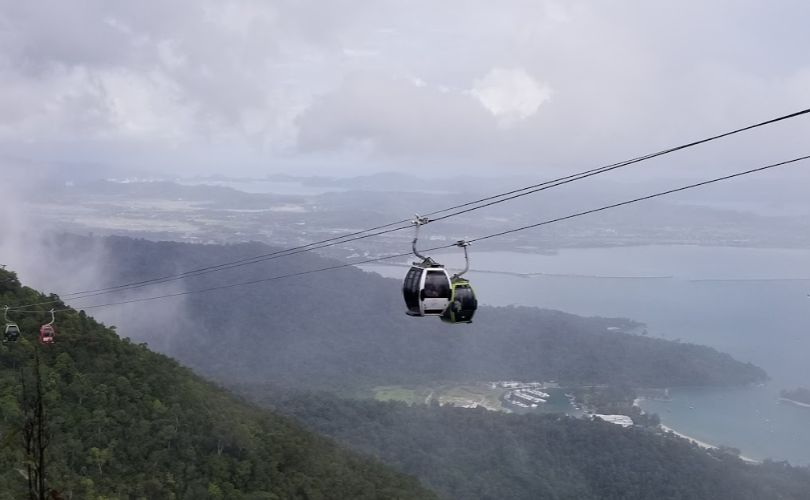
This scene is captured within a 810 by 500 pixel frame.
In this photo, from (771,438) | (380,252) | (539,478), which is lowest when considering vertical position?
(771,438)

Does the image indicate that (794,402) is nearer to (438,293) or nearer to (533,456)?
(533,456)

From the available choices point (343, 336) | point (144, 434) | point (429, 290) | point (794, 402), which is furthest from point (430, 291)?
point (794, 402)

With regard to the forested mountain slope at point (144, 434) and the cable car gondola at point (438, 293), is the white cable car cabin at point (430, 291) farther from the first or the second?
the forested mountain slope at point (144, 434)

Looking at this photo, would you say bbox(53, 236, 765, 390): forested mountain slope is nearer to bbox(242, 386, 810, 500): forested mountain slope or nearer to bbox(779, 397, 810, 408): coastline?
bbox(779, 397, 810, 408): coastline

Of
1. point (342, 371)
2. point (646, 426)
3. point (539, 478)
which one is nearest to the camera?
point (539, 478)

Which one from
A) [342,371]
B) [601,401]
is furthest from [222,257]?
[601,401]

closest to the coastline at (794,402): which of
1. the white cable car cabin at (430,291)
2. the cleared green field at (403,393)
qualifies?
the cleared green field at (403,393)

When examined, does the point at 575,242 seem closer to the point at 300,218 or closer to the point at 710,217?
the point at 710,217

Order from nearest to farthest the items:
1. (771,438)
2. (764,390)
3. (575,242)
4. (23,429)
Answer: (23,429) → (771,438) → (764,390) → (575,242)
